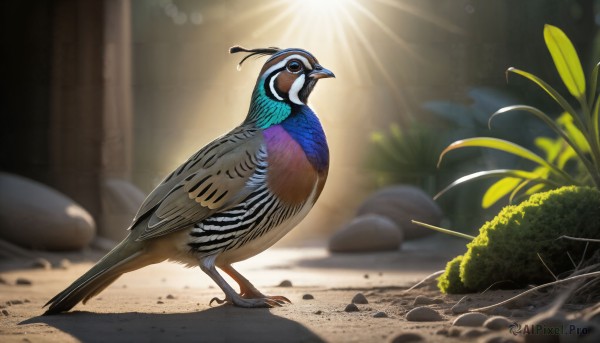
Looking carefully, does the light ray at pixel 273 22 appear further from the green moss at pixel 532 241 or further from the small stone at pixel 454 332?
the small stone at pixel 454 332

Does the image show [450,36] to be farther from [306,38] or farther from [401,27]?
[306,38]

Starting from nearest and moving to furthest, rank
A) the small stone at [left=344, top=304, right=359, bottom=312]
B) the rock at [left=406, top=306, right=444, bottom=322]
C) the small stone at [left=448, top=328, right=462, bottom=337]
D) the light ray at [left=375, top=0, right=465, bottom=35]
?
the small stone at [left=448, top=328, right=462, bottom=337], the rock at [left=406, top=306, right=444, bottom=322], the small stone at [left=344, top=304, right=359, bottom=312], the light ray at [left=375, top=0, right=465, bottom=35]

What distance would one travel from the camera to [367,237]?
333 inches

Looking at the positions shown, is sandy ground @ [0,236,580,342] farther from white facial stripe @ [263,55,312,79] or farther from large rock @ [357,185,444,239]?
large rock @ [357,185,444,239]

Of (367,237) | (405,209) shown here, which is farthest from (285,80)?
(405,209)

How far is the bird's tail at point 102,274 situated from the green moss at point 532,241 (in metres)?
1.66

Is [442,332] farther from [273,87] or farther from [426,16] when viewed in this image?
[426,16]

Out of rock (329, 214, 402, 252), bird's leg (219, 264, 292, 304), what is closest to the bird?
bird's leg (219, 264, 292, 304)

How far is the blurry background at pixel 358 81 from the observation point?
1139cm

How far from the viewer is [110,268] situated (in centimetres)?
390

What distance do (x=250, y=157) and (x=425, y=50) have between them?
9.74 m

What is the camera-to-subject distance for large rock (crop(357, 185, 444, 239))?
9.98 metres

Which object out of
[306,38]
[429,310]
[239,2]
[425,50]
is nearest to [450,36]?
[425,50]

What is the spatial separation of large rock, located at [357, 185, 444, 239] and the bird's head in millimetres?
5989
